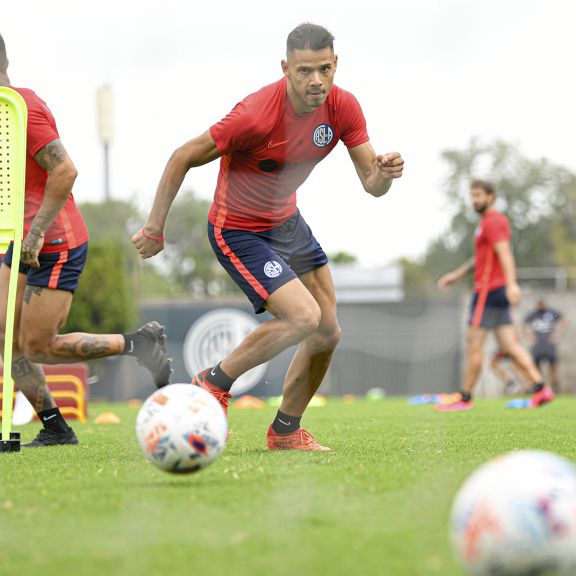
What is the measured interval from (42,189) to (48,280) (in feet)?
1.86

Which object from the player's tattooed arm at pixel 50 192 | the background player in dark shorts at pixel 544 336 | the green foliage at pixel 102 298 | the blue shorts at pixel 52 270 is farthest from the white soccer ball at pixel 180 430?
the background player in dark shorts at pixel 544 336

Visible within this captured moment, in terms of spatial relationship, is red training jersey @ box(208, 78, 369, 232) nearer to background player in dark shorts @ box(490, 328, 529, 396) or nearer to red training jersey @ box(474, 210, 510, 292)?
red training jersey @ box(474, 210, 510, 292)

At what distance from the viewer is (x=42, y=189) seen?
6.31 meters

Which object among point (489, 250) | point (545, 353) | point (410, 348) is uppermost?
point (489, 250)

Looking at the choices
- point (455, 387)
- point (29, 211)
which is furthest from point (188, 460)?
point (455, 387)

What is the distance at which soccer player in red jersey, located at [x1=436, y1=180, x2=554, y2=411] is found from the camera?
10969 mm

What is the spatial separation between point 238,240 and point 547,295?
17.6 meters

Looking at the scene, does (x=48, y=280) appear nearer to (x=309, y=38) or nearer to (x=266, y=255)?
(x=266, y=255)

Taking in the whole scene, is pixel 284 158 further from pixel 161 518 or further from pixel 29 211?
pixel 161 518

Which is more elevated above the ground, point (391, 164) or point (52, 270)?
point (391, 164)

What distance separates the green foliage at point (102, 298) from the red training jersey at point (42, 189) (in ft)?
46.5

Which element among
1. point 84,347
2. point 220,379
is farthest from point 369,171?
point 84,347

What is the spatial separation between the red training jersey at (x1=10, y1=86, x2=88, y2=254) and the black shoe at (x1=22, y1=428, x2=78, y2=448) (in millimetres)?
1210

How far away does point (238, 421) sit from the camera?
364 inches
